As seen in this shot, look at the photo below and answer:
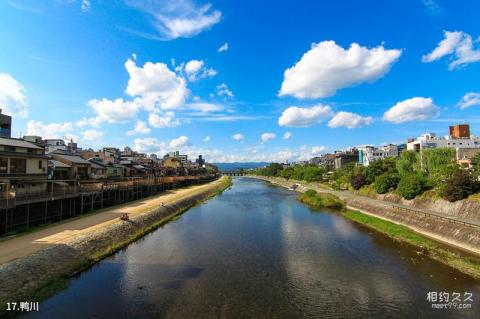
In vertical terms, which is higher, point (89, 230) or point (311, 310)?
point (89, 230)

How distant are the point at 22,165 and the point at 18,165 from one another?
19.8 inches

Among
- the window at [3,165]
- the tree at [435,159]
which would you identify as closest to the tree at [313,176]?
the tree at [435,159]

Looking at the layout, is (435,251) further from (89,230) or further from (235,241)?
(89,230)

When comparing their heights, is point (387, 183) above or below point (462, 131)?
below

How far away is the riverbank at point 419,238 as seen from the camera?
22.1 metres

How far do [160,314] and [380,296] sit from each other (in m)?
12.4

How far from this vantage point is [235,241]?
29.9 m

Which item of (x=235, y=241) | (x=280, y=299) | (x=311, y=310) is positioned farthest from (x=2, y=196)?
(x=311, y=310)

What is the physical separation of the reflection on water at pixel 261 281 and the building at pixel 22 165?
42.8 ft

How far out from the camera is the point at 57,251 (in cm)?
2100

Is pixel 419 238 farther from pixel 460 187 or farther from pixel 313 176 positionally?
pixel 313 176

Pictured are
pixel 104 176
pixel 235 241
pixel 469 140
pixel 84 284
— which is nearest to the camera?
pixel 84 284

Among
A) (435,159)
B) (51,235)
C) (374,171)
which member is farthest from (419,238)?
(374,171)

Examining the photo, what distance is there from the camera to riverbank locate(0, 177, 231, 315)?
55.0 ft
